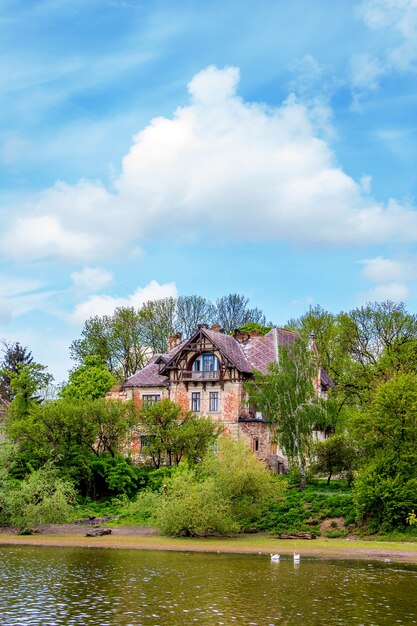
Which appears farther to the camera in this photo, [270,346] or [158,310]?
[158,310]

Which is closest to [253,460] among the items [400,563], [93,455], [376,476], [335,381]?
[376,476]

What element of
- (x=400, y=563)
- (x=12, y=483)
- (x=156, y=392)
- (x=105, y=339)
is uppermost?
(x=105, y=339)

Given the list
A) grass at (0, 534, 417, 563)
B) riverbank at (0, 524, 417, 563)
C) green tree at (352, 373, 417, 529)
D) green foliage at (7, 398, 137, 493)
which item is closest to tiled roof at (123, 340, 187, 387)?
green foliage at (7, 398, 137, 493)

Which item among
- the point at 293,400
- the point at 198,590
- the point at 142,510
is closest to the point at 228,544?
the point at 142,510

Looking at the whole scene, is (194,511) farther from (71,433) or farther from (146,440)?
(146,440)

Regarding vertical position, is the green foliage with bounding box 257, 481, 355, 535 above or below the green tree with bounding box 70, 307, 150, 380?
Answer: below

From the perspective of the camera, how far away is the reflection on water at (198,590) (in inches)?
955

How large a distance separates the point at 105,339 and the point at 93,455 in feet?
116

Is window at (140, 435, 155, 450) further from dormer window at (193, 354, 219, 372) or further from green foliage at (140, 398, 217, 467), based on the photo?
dormer window at (193, 354, 219, 372)

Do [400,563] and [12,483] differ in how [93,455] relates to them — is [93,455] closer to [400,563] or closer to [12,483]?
[12,483]

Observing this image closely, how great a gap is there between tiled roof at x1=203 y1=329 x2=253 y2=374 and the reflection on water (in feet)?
99.4

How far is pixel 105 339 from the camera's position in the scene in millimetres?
98375

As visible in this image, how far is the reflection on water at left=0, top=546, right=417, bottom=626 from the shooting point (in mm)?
24250

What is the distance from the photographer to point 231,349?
7144cm
